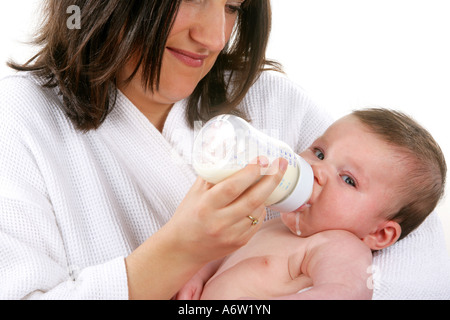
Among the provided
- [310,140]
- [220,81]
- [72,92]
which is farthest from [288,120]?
[72,92]

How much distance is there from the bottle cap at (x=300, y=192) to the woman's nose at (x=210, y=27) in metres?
0.34

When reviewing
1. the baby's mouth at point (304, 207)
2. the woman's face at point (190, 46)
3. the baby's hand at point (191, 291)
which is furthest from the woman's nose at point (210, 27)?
the baby's hand at point (191, 291)

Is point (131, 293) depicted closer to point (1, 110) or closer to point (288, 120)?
point (1, 110)

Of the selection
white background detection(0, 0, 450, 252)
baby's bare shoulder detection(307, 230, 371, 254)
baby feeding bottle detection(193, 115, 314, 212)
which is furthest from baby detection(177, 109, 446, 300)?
white background detection(0, 0, 450, 252)

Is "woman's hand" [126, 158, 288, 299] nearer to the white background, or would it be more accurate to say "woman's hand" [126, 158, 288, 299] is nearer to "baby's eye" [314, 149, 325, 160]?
"baby's eye" [314, 149, 325, 160]

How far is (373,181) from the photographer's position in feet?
3.88

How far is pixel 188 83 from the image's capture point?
1.28 meters

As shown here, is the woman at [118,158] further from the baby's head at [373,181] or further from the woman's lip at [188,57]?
the baby's head at [373,181]

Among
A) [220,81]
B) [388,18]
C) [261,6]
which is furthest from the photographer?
[388,18]

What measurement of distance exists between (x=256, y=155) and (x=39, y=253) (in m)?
0.48

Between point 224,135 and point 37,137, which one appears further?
point 37,137

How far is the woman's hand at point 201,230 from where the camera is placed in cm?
91

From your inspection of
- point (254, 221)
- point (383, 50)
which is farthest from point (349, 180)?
point (383, 50)
